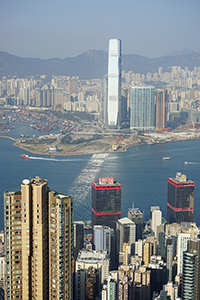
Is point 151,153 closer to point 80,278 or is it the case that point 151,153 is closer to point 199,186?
point 199,186

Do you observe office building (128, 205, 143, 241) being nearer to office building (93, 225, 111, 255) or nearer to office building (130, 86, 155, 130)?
office building (93, 225, 111, 255)

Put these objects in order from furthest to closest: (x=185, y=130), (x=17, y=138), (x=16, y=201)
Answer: (x=185, y=130), (x=17, y=138), (x=16, y=201)

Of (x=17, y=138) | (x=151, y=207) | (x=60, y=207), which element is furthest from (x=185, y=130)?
(x=60, y=207)

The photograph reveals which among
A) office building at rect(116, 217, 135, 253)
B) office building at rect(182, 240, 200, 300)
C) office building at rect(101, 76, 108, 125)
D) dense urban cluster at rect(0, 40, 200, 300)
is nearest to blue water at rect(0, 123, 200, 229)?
dense urban cluster at rect(0, 40, 200, 300)

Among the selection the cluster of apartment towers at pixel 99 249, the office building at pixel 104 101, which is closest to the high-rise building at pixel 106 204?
the cluster of apartment towers at pixel 99 249

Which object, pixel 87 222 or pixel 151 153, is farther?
pixel 151 153

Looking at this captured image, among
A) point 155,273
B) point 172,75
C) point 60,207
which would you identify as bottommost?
point 155,273

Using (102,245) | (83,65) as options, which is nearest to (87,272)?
(102,245)
